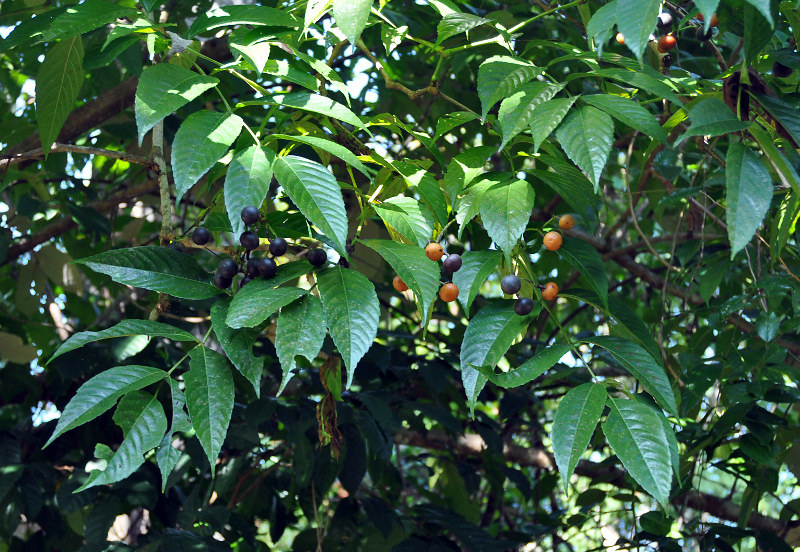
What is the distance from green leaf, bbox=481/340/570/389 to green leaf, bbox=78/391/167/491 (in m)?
0.49

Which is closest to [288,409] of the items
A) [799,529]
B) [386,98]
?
[386,98]

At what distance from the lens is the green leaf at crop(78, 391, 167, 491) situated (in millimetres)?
1130

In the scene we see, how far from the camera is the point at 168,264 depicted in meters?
1.34

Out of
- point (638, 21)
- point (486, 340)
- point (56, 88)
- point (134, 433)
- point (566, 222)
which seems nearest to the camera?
point (638, 21)

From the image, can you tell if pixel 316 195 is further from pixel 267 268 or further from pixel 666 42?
pixel 666 42

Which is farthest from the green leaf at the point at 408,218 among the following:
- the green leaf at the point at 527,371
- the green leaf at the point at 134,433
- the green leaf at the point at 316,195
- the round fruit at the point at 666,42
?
the round fruit at the point at 666,42

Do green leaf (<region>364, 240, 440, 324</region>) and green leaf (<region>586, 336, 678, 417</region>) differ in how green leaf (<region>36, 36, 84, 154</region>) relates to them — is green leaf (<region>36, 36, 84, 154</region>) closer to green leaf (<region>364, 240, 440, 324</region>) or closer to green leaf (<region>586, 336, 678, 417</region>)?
green leaf (<region>364, 240, 440, 324</region>)

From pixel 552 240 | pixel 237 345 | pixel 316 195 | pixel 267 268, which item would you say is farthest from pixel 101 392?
pixel 552 240

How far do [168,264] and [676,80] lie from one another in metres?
0.96

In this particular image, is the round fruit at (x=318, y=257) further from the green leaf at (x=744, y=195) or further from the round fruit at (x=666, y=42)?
the round fruit at (x=666, y=42)

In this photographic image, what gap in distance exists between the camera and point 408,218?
51.0 inches

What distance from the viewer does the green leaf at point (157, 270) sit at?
1279mm

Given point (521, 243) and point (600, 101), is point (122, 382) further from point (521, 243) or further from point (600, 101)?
point (600, 101)

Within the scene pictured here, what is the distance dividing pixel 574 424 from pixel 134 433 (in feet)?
2.09
